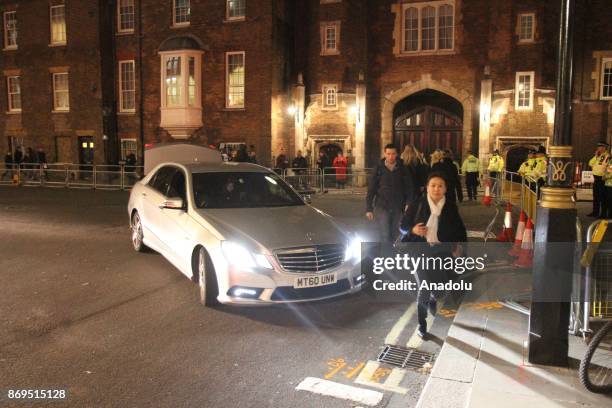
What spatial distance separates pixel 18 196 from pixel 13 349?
1576 centimetres

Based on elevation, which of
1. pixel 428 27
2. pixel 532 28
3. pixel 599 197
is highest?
pixel 428 27

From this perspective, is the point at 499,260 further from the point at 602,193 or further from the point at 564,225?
the point at 602,193

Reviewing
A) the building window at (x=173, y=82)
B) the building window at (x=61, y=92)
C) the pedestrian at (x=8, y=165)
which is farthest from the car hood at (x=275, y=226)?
the building window at (x=61, y=92)

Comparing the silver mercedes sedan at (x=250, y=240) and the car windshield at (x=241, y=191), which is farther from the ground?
the car windshield at (x=241, y=191)

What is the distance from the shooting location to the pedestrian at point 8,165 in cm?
2418

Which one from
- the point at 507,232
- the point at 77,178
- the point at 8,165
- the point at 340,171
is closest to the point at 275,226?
the point at 507,232

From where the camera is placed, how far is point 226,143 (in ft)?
81.8

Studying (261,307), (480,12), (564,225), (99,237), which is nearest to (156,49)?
(480,12)

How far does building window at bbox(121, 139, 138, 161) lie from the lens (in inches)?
1080

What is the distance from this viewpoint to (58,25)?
28.5 m

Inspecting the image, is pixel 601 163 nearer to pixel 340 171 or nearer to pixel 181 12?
pixel 340 171

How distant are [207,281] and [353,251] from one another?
68.8 inches

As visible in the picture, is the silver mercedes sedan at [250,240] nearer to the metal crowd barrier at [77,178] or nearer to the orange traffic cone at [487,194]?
the orange traffic cone at [487,194]

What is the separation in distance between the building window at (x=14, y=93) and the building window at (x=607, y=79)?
28623mm
